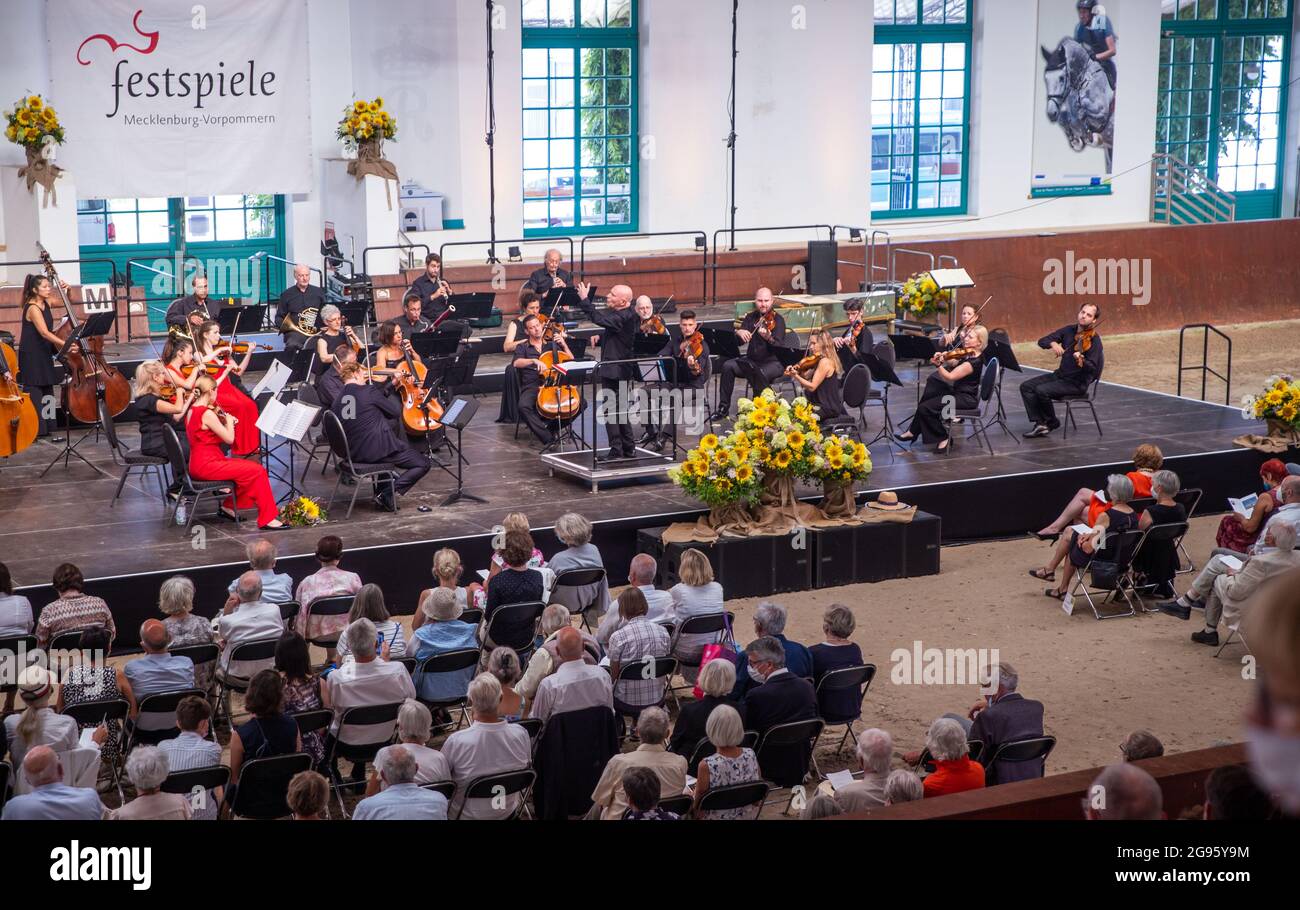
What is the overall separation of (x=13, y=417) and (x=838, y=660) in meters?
6.61

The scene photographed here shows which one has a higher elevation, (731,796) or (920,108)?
(920,108)

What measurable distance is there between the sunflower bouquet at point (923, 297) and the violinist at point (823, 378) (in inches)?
218

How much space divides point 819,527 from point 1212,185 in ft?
51.1

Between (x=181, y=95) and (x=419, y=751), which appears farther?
(x=181, y=95)

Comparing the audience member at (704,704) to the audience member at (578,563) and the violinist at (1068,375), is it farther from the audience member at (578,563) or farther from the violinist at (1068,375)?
the violinist at (1068,375)

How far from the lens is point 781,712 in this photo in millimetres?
6820

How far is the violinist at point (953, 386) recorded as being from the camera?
42.3ft

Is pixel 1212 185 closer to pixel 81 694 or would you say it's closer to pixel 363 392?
pixel 363 392

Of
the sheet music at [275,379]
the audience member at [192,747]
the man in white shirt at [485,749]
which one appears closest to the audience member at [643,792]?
the man in white shirt at [485,749]

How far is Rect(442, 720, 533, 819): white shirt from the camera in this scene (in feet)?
19.9

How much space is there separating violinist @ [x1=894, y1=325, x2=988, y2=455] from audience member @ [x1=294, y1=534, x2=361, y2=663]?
6064 mm

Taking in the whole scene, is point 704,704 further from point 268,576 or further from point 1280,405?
point 1280,405
